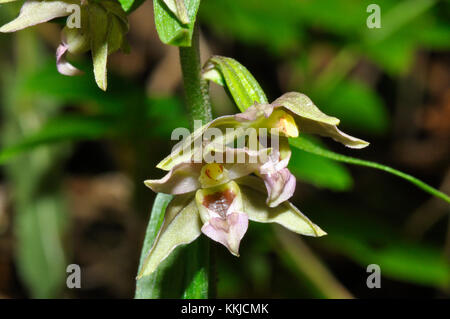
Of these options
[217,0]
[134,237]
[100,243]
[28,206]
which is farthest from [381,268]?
[100,243]

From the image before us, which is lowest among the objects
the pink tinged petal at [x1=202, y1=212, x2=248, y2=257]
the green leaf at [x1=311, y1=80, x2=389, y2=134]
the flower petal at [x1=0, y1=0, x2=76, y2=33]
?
the pink tinged petal at [x1=202, y1=212, x2=248, y2=257]

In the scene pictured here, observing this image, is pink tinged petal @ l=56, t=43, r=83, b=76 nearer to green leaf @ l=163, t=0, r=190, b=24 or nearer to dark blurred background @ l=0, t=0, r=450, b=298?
green leaf @ l=163, t=0, r=190, b=24

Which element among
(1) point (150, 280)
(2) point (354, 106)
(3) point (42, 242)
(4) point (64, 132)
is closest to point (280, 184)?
(1) point (150, 280)

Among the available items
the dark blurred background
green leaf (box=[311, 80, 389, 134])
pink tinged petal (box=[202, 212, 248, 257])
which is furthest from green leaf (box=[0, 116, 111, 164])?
green leaf (box=[311, 80, 389, 134])

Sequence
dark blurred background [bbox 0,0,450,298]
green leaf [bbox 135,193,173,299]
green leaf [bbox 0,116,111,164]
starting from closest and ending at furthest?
green leaf [bbox 135,193,173,299] → green leaf [bbox 0,116,111,164] → dark blurred background [bbox 0,0,450,298]

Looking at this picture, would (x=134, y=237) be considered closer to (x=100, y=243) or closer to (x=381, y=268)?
(x=100, y=243)

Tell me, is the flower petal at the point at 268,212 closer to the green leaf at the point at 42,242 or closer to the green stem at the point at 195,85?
the green stem at the point at 195,85

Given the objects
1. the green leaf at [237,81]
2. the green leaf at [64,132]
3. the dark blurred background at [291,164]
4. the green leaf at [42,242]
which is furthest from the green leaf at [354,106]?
the green leaf at [237,81]

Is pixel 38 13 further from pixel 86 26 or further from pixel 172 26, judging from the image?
pixel 172 26
